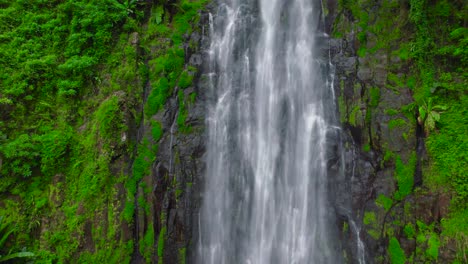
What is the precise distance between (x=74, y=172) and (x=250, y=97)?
285 inches

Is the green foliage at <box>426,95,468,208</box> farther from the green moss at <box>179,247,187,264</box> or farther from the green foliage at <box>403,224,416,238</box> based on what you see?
the green moss at <box>179,247,187,264</box>

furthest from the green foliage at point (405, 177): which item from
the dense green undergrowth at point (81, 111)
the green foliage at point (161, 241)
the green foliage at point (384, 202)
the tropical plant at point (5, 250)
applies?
the tropical plant at point (5, 250)

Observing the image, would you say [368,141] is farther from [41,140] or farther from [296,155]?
[41,140]

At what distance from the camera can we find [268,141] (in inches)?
436

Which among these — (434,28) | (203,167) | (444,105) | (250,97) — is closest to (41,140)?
(203,167)

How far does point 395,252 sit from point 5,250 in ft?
40.6

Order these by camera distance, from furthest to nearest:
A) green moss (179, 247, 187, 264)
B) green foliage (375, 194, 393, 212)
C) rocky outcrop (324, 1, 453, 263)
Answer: green moss (179, 247, 187, 264), green foliage (375, 194, 393, 212), rocky outcrop (324, 1, 453, 263)

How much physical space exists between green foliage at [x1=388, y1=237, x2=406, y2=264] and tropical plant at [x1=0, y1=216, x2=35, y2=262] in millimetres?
11286

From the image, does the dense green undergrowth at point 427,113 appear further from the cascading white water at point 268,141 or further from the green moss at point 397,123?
the cascading white water at point 268,141

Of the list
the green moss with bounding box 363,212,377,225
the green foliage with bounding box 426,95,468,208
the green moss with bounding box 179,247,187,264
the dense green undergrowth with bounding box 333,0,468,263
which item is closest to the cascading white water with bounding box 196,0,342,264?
→ the green moss with bounding box 179,247,187,264

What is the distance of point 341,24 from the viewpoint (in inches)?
445

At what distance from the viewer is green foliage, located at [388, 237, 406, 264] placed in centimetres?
875

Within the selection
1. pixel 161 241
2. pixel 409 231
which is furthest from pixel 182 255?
pixel 409 231

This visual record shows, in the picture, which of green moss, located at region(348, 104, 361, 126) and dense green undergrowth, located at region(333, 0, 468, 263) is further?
green moss, located at region(348, 104, 361, 126)
